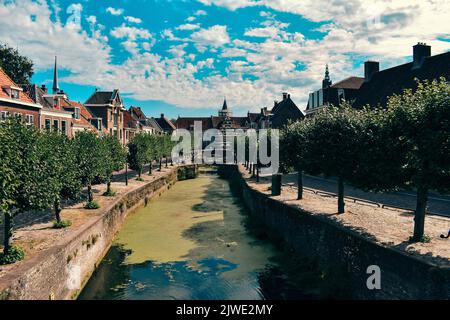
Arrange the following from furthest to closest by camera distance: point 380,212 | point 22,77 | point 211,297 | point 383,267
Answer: point 22,77, point 380,212, point 211,297, point 383,267

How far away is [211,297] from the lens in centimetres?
1547

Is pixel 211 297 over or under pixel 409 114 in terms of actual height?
under

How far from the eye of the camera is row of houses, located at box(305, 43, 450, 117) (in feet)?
113

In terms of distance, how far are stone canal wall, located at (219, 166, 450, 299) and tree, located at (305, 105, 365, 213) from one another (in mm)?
2943

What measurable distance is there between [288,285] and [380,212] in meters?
8.06

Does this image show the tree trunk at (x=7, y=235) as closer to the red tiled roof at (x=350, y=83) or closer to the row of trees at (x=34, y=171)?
the row of trees at (x=34, y=171)

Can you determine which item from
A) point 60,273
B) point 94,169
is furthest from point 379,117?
point 94,169

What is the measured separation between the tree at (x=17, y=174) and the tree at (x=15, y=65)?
4889 cm

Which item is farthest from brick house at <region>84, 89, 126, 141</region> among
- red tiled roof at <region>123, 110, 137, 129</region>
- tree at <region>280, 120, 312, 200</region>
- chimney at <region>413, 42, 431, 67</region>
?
chimney at <region>413, 42, 431, 67</region>

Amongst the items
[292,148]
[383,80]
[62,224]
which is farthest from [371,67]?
[62,224]

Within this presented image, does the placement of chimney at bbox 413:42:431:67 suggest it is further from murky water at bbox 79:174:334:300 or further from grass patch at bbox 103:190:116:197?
grass patch at bbox 103:190:116:197

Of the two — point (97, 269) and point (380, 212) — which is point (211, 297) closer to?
point (97, 269)

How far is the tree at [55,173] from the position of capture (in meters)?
15.6
